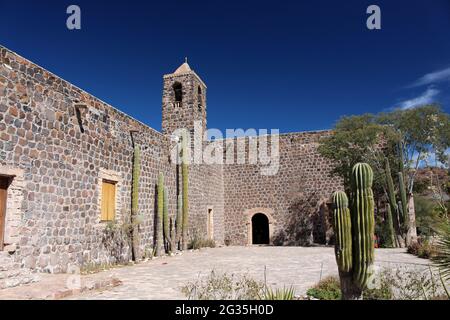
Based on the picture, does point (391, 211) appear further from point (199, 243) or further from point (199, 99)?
point (199, 99)

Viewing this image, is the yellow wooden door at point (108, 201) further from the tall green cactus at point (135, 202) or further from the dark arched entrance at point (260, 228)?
the dark arched entrance at point (260, 228)

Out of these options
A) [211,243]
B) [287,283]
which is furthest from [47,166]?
[211,243]

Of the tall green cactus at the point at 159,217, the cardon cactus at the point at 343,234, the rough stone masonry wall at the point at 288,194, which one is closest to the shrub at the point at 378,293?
the cardon cactus at the point at 343,234

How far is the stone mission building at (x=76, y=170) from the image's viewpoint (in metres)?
6.85

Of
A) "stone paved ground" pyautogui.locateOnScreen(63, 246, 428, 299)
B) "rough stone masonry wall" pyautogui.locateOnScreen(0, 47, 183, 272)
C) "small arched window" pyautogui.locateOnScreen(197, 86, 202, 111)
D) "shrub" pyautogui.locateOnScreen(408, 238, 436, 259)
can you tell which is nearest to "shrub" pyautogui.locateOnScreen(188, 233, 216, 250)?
"stone paved ground" pyautogui.locateOnScreen(63, 246, 428, 299)

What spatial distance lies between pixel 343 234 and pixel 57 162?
244 inches

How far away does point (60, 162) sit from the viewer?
8.16 meters

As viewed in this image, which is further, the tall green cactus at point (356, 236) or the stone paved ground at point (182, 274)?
the stone paved ground at point (182, 274)

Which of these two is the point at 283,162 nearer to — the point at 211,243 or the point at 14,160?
the point at 211,243

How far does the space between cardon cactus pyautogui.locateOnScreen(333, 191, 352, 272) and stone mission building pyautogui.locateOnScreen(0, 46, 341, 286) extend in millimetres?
5413

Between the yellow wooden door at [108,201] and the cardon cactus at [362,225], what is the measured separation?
6.96m

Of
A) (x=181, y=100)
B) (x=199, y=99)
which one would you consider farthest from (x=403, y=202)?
(x=181, y=100)

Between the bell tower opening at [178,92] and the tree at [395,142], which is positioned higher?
the bell tower opening at [178,92]

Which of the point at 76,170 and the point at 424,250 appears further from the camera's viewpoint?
the point at 424,250
